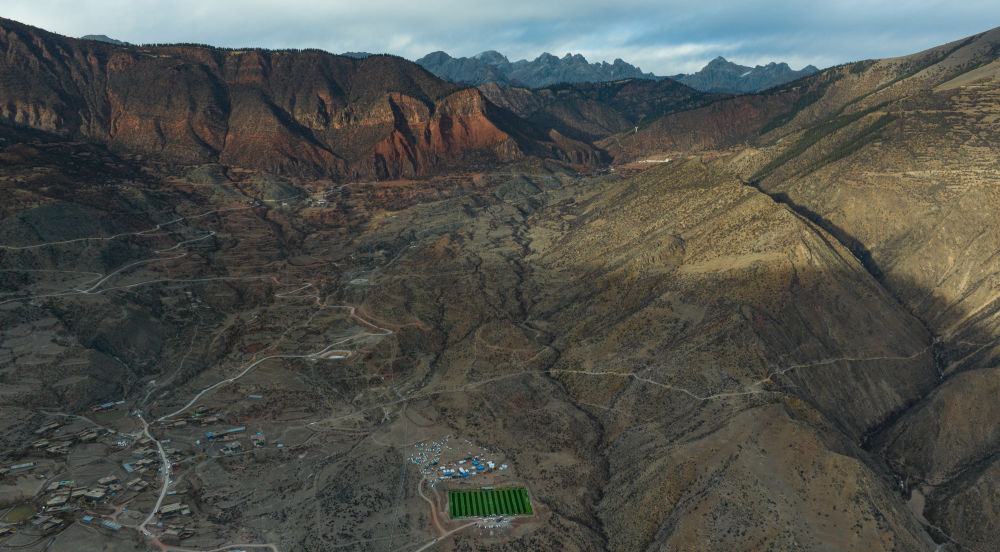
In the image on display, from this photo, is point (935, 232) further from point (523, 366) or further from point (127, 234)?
point (127, 234)

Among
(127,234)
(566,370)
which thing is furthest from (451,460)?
(127,234)

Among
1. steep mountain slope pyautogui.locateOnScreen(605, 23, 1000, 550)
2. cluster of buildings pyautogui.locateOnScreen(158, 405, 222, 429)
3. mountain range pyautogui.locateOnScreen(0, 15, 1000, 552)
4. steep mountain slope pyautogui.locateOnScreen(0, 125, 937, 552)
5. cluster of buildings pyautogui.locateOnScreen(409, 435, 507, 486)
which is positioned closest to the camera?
steep mountain slope pyautogui.locateOnScreen(0, 125, 937, 552)

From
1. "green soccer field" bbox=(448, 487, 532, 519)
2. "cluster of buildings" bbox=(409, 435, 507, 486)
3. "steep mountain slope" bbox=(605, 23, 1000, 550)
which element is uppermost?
"steep mountain slope" bbox=(605, 23, 1000, 550)

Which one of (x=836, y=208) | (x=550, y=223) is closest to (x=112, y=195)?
(x=550, y=223)

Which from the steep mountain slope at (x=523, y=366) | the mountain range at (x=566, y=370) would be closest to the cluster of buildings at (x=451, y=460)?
the mountain range at (x=566, y=370)

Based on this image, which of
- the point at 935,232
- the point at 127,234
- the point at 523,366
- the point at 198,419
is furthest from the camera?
the point at 127,234

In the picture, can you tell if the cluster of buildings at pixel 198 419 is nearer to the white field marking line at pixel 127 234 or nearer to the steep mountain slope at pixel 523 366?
the steep mountain slope at pixel 523 366

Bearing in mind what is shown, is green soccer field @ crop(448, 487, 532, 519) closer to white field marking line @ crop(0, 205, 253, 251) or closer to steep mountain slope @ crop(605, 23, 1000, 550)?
steep mountain slope @ crop(605, 23, 1000, 550)

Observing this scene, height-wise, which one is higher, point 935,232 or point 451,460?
point 935,232

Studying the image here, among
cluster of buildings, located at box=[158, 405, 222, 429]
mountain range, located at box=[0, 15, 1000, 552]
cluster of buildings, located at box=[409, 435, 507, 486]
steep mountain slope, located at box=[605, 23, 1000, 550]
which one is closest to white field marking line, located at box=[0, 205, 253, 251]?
mountain range, located at box=[0, 15, 1000, 552]
